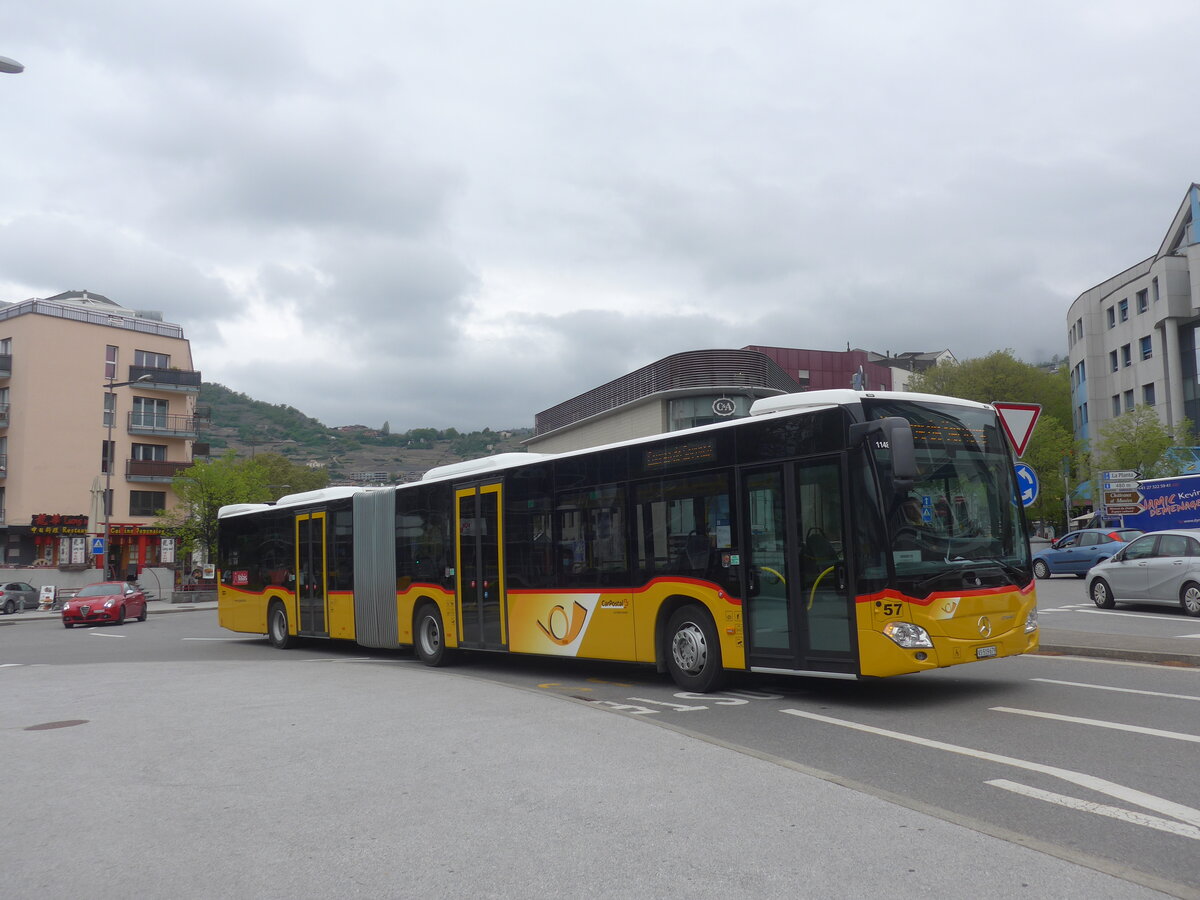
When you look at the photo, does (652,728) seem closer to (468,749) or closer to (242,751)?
(468,749)

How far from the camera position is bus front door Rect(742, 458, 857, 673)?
9531 millimetres

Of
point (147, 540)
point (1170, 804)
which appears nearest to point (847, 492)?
point (1170, 804)

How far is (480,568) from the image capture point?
1458 centimetres

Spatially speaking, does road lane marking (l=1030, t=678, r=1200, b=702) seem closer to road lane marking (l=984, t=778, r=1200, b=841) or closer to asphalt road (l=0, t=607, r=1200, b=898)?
asphalt road (l=0, t=607, r=1200, b=898)

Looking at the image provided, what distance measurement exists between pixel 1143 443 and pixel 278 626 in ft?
135

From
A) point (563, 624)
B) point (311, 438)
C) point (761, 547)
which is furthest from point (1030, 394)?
point (311, 438)

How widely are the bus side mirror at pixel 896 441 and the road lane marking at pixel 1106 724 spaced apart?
2256 mm

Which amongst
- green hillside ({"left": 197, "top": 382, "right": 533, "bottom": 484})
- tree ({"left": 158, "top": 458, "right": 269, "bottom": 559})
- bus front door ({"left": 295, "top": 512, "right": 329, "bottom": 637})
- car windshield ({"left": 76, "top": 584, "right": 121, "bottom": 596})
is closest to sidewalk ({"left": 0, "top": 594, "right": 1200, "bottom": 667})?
bus front door ({"left": 295, "top": 512, "right": 329, "bottom": 637})

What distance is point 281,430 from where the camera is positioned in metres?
154

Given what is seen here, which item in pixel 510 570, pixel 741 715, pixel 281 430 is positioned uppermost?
pixel 281 430

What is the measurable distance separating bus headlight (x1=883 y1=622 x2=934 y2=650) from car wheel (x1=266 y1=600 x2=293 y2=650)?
47.6 feet

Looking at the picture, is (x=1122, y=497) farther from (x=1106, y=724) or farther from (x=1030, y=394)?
(x=1030, y=394)

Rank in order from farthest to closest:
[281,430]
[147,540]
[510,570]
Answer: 1. [281,430]
2. [147,540]
3. [510,570]

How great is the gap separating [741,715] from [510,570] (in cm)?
528
